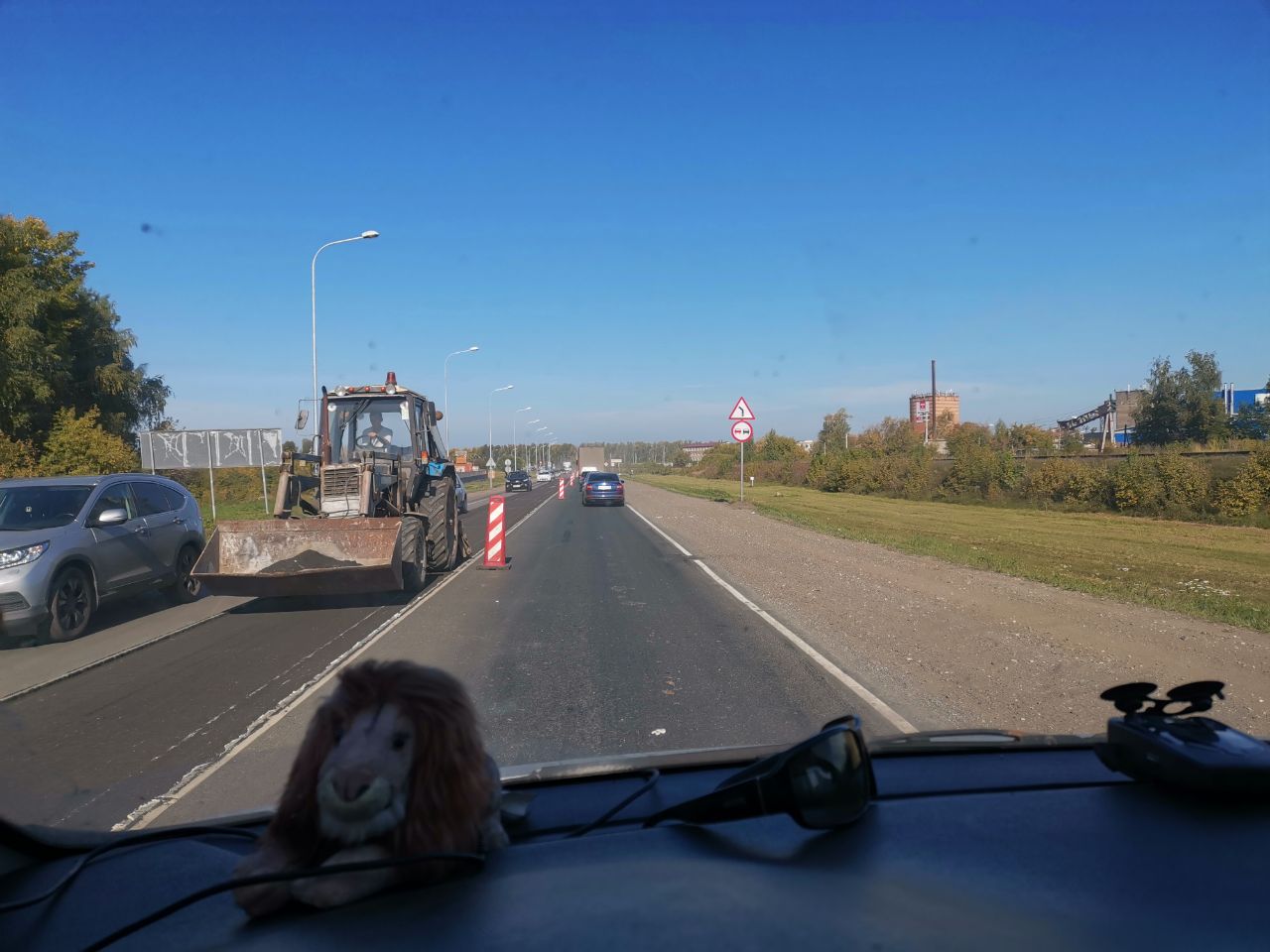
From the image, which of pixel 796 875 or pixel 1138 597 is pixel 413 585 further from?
pixel 796 875

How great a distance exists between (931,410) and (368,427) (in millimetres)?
77572

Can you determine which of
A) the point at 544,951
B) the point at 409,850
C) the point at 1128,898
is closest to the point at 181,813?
the point at 409,850

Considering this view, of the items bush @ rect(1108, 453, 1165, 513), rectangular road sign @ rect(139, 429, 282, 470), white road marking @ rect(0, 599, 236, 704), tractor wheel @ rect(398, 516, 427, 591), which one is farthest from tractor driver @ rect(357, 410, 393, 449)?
bush @ rect(1108, 453, 1165, 513)

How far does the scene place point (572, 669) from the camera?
781 cm

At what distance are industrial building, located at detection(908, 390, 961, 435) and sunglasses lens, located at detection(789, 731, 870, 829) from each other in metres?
76.0

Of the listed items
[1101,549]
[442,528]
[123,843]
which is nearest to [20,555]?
[442,528]

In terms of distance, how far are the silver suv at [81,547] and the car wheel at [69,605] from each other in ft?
0.03

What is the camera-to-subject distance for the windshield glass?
1441cm

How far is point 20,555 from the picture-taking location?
30.1 feet

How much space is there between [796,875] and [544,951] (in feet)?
2.00

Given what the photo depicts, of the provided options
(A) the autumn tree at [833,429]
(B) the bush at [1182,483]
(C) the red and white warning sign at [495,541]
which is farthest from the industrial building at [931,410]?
(C) the red and white warning sign at [495,541]

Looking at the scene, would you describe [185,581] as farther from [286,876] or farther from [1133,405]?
[1133,405]

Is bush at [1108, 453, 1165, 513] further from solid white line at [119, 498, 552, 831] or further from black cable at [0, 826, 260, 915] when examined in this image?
black cable at [0, 826, 260, 915]

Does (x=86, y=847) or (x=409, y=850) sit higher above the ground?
(x=409, y=850)
